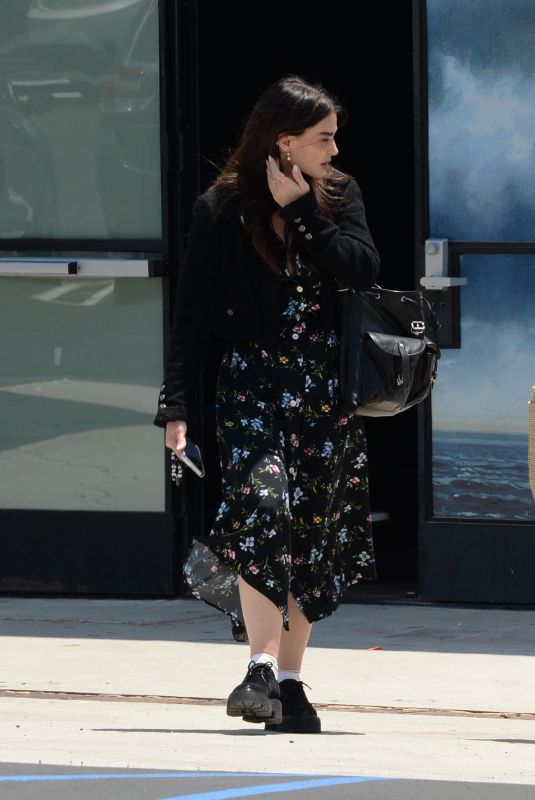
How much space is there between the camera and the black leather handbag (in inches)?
218

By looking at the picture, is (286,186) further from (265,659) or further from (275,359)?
(265,659)

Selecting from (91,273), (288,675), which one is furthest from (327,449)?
(91,273)

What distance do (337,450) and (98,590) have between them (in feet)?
10.2

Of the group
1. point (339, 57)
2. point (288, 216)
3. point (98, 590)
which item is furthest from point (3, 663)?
point (339, 57)

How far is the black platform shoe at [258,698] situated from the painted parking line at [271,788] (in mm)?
387

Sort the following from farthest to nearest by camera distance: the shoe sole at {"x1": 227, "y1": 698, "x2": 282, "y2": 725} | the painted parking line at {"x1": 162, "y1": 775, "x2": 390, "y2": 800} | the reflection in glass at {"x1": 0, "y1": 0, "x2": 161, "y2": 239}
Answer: the reflection in glass at {"x1": 0, "y1": 0, "x2": 161, "y2": 239} → the shoe sole at {"x1": 227, "y1": 698, "x2": 282, "y2": 725} → the painted parking line at {"x1": 162, "y1": 775, "x2": 390, "y2": 800}

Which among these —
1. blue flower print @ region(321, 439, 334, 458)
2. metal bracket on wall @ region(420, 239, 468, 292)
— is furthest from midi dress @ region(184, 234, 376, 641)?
metal bracket on wall @ region(420, 239, 468, 292)

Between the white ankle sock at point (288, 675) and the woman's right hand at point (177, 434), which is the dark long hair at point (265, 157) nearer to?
the woman's right hand at point (177, 434)

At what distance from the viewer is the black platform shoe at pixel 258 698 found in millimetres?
5328

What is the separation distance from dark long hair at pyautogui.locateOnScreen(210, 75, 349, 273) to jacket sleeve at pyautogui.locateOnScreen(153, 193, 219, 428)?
0.36 ft

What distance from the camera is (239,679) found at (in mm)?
6746

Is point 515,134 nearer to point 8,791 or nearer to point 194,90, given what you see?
point 194,90

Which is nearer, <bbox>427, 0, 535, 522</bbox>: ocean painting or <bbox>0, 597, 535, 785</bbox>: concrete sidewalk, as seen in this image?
<bbox>0, 597, 535, 785</bbox>: concrete sidewalk

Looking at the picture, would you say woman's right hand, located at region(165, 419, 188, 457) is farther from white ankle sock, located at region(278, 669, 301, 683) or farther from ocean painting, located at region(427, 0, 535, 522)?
ocean painting, located at region(427, 0, 535, 522)
